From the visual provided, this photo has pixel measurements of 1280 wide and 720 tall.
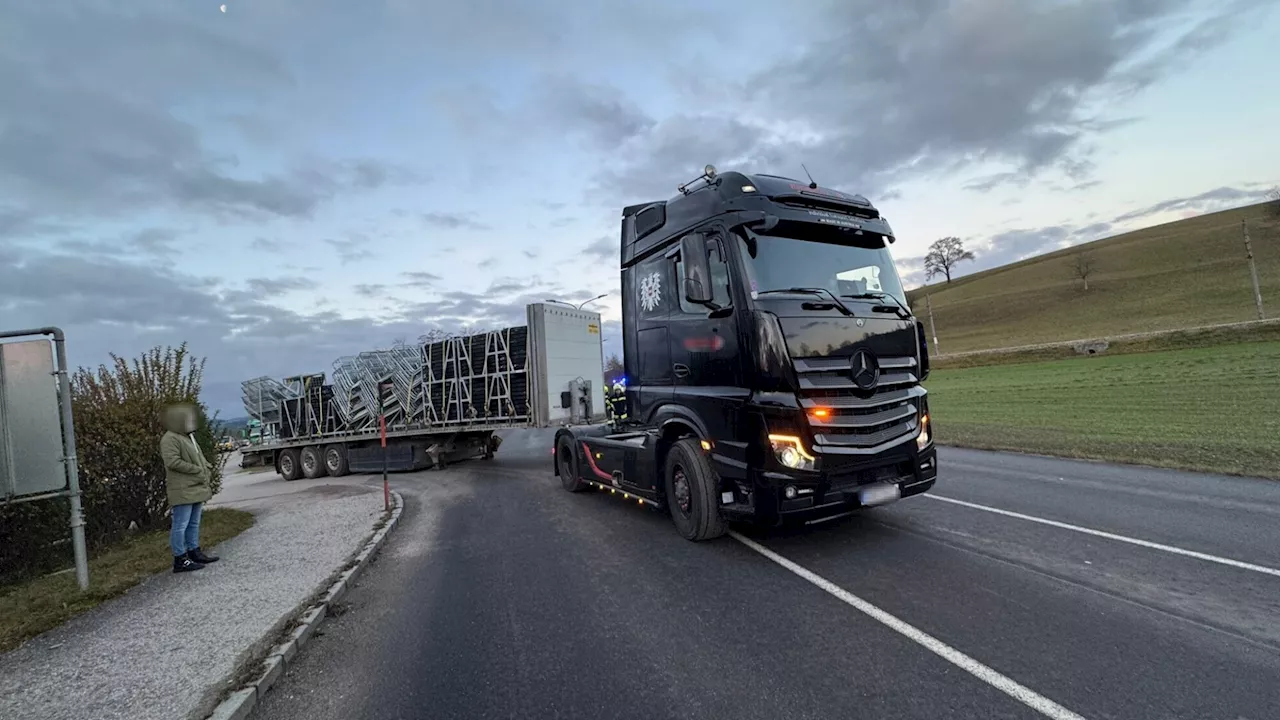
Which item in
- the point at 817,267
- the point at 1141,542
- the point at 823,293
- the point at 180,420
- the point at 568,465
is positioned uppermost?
the point at 817,267

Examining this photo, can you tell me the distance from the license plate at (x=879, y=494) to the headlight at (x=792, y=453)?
652mm

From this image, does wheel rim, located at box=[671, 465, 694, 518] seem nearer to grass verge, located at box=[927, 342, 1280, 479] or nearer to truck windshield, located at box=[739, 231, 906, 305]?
truck windshield, located at box=[739, 231, 906, 305]

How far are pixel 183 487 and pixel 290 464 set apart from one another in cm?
1284

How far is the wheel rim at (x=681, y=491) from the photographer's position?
5.88 meters

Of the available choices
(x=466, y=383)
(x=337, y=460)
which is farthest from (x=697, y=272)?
(x=337, y=460)

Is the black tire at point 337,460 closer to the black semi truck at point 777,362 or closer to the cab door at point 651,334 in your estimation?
the cab door at point 651,334

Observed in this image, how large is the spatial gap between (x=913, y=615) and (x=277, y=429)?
19.2m

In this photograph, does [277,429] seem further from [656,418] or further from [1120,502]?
[1120,502]

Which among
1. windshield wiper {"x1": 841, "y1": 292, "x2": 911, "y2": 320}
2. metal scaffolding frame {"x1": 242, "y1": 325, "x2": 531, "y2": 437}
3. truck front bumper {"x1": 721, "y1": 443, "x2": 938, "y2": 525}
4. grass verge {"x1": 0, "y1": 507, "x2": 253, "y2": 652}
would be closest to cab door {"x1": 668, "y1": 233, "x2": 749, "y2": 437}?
truck front bumper {"x1": 721, "y1": 443, "x2": 938, "y2": 525}

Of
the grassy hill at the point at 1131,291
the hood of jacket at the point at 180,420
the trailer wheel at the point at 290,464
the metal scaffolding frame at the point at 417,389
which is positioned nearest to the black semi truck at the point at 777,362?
the hood of jacket at the point at 180,420

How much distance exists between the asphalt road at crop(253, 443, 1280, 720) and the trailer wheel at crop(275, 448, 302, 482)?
43.0 feet

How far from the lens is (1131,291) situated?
58344 millimetres

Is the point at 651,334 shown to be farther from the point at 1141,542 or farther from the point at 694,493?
the point at 1141,542

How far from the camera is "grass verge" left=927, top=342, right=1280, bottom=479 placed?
9367mm
